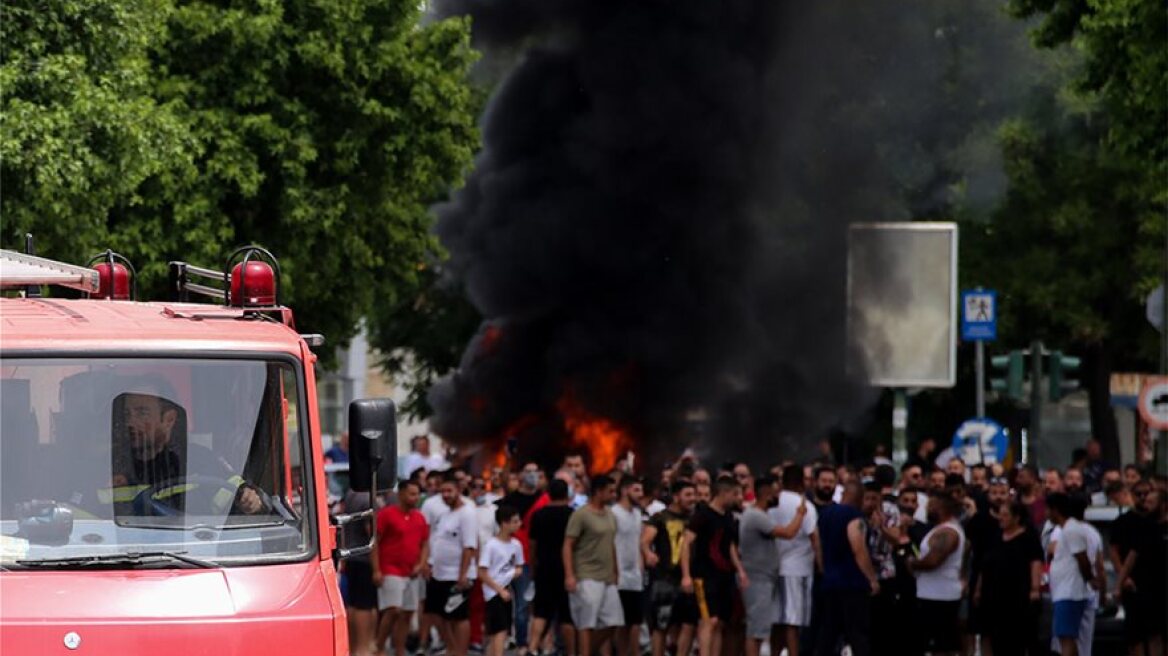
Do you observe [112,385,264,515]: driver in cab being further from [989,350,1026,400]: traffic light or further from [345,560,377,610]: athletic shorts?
[989,350,1026,400]: traffic light

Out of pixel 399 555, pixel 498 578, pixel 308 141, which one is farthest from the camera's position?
pixel 308 141

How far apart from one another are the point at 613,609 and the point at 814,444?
1750cm

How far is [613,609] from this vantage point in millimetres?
19984

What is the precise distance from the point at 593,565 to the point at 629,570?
68 cm

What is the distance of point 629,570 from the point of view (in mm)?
20375

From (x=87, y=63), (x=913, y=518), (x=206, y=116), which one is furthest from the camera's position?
(x=206, y=116)

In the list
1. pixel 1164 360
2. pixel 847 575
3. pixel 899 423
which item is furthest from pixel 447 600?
pixel 899 423

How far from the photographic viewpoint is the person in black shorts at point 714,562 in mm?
19062

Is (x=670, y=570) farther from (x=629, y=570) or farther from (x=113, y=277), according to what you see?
(x=113, y=277)

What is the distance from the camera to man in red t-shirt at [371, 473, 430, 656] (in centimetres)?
2034

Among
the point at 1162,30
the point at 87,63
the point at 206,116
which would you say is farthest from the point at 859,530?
the point at 206,116

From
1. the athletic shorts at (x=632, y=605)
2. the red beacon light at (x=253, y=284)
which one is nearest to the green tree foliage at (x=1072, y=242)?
the athletic shorts at (x=632, y=605)

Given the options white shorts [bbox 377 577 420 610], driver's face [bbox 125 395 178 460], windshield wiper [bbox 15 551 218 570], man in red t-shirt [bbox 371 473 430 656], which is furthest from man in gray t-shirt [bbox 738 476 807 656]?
windshield wiper [bbox 15 551 218 570]

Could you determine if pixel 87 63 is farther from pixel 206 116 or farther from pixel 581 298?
pixel 581 298
